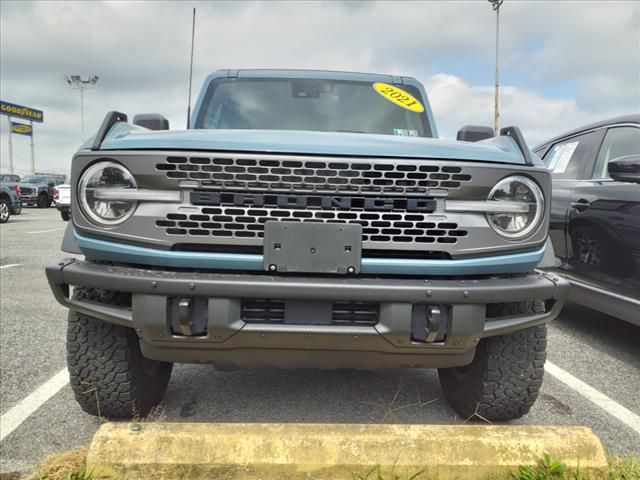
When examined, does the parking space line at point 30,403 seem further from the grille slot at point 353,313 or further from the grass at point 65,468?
the grille slot at point 353,313

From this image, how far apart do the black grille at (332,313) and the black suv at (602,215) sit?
2.17m

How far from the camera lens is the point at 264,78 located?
354 centimetres

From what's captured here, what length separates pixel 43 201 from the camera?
2636 cm

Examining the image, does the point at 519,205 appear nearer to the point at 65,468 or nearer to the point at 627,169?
the point at 627,169

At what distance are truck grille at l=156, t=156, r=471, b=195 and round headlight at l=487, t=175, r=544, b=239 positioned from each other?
32 centimetres

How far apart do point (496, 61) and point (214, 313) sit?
28.7 m

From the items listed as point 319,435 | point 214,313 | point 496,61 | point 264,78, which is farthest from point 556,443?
point 496,61

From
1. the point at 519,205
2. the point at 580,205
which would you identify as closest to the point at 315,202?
the point at 519,205

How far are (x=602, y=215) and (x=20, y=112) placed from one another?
50.6m

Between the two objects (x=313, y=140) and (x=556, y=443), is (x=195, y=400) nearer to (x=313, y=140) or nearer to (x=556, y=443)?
(x=313, y=140)

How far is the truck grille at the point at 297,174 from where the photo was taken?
1.87 m

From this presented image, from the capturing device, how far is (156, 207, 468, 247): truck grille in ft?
6.16

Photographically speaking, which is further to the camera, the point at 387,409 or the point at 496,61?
the point at 496,61

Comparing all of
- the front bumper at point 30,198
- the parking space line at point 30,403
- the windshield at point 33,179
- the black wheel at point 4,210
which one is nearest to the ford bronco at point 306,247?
the parking space line at point 30,403
